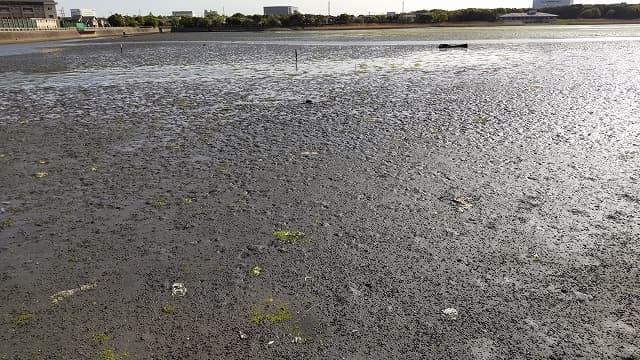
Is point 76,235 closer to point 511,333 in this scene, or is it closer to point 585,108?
point 511,333

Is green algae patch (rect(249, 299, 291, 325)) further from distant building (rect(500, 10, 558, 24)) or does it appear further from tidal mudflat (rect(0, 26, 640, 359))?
distant building (rect(500, 10, 558, 24))

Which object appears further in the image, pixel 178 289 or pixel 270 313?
pixel 178 289

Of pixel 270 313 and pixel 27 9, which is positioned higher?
pixel 27 9

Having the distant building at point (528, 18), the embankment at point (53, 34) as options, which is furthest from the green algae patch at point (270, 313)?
the distant building at point (528, 18)

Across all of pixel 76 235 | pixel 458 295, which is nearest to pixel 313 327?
pixel 458 295

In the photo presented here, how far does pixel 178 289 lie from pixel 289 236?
1.72 m

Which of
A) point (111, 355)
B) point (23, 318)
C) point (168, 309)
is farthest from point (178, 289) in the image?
point (23, 318)

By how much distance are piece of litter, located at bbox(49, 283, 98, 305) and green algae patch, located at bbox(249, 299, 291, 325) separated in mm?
1917

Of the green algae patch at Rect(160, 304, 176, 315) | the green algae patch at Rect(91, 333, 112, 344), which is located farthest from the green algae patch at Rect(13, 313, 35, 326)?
the green algae patch at Rect(160, 304, 176, 315)

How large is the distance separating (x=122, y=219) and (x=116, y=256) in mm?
1299

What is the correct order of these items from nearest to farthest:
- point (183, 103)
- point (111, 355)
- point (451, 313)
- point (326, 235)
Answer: point (111, 355)
point (451, 313)
point (326, 235)
point (183, 103)

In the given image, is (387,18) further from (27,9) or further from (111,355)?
(111,355)

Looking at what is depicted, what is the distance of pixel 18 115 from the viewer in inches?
631

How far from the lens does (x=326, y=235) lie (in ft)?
20.9
